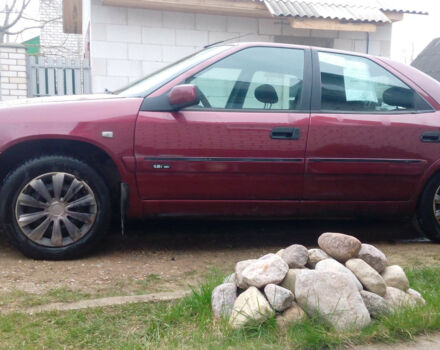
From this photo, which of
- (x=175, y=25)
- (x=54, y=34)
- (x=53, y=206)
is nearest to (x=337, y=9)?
(x=175, y=25)

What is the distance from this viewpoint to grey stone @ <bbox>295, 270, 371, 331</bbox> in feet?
8.54

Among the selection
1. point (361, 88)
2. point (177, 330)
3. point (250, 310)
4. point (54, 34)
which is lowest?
point (177, 330)

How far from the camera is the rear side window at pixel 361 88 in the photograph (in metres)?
4.37

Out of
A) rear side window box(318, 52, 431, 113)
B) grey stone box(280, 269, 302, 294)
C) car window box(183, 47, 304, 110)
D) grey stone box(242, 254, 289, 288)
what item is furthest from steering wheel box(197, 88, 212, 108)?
grey stone box(280, 269, 302, 294)

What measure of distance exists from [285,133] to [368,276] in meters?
1.54

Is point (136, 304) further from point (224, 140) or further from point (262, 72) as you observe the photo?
point (262, 72)

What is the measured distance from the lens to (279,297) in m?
2.66

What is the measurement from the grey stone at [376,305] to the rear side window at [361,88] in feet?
6.28

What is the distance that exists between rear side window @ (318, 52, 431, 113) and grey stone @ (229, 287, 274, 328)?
209 centimetres

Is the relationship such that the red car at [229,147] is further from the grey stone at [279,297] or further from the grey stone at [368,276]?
the grey stone at [279,297]

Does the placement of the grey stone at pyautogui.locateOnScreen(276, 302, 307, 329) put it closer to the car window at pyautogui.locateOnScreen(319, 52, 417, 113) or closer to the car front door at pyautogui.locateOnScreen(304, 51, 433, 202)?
the car front door at pyautogui.locateOnScreen(304, 51, 433, 202)

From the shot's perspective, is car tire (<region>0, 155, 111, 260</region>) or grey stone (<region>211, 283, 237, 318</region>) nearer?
grey stone (<region>211, 283, 237, 318</region>)

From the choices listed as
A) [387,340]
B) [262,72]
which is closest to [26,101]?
[262,72]

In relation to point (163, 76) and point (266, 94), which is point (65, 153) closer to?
point (163, 76)
